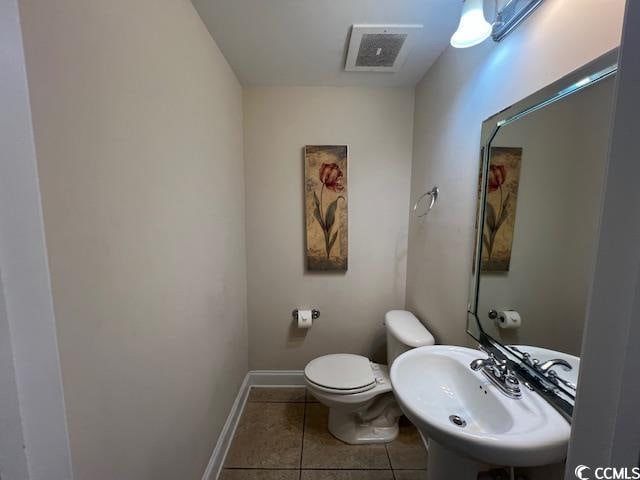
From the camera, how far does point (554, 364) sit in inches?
34.0

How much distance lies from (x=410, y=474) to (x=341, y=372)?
611mm

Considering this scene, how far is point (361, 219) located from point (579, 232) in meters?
1.30

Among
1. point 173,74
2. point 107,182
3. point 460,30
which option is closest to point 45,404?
point 107,182

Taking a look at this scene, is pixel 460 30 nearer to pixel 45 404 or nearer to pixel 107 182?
pixel 107 182

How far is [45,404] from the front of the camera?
477 millimetres

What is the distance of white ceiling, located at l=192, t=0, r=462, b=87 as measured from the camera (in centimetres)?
117

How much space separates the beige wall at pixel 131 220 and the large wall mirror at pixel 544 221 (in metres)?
1.19

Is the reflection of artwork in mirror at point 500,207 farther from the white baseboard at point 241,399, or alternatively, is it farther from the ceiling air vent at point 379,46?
the white baseboard at point 241,399

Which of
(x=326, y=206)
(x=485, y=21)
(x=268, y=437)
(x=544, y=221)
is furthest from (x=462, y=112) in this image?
(x=268, y=437)

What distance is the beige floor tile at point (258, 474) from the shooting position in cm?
142

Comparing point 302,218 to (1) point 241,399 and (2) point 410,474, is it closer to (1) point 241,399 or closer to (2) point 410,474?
(1) point 241,399
